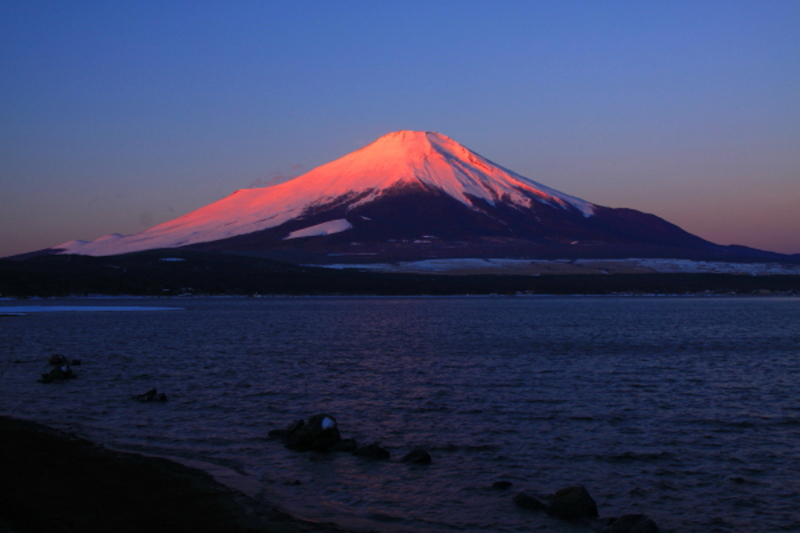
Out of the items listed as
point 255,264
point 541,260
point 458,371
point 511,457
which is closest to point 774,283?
point 541,260

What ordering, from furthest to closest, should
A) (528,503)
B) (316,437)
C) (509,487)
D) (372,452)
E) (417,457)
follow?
(316,437), (372,452), (417,457), (509,487), (528,503)

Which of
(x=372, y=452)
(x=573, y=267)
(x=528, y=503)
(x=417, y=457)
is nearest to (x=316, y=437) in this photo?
(x=372, y=452)

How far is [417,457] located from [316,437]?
96.2 inches

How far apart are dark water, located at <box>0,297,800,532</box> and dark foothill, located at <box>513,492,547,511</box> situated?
0.74 feet

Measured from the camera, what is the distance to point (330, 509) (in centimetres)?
1250

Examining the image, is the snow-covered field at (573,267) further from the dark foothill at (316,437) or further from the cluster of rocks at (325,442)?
the dark foothill at (316,437)

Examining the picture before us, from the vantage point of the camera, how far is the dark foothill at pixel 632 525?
11352 millimetres

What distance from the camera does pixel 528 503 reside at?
12.9 m

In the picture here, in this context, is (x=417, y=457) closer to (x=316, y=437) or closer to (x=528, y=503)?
(x=316, y=437)

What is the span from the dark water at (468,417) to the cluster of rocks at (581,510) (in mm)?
346

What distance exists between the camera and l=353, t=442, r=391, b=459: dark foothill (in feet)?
52.4

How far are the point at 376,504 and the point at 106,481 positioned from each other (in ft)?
15.8

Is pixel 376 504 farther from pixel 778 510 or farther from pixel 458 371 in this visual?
pixel 458 371

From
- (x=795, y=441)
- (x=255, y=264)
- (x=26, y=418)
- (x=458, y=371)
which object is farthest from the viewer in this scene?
(x=255, y=264)
